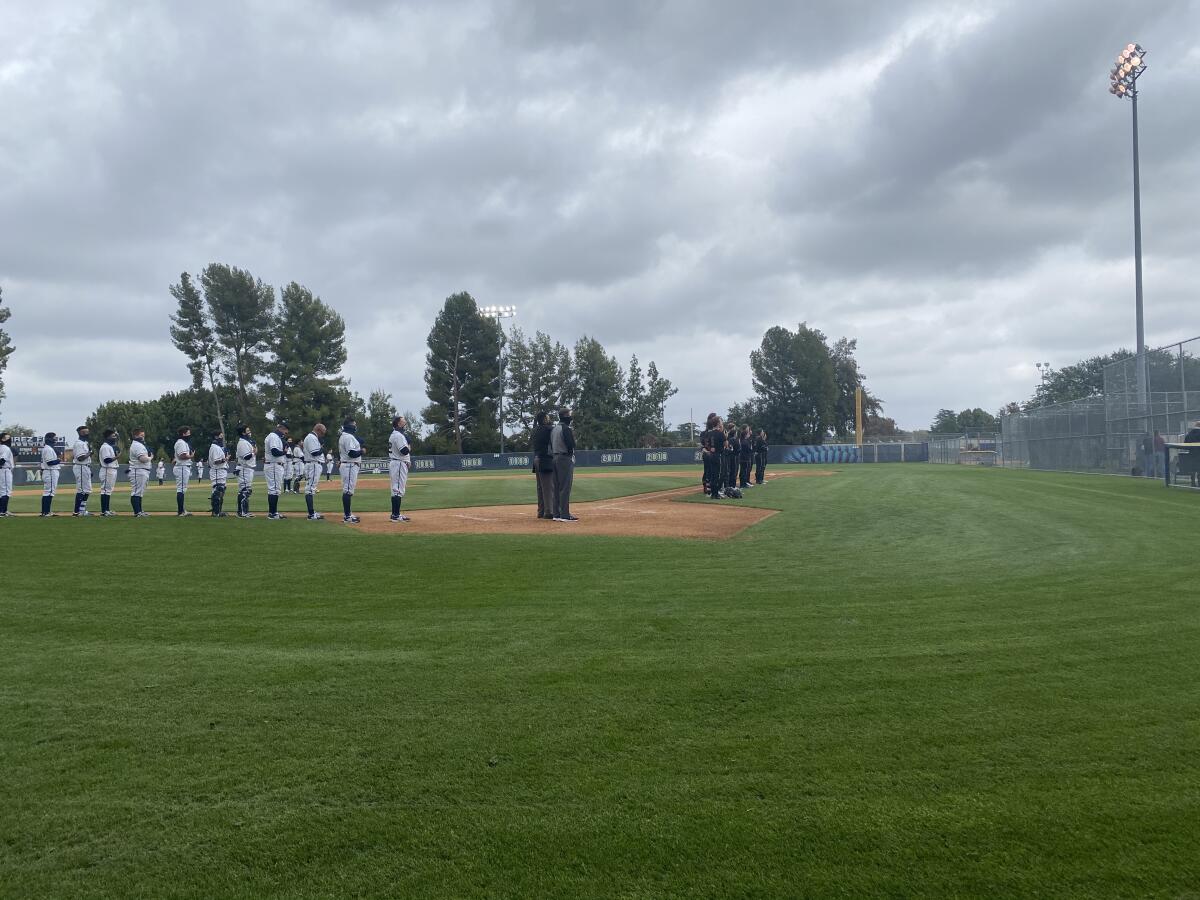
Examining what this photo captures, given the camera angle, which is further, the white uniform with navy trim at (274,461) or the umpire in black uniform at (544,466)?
the white uniform with navy trim at (274,461)

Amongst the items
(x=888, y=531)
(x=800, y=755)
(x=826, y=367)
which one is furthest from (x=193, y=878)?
(x=826, y=367)

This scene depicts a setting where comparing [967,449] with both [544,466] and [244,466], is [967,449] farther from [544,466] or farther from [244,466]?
[244,466]

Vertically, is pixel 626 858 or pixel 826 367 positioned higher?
pixel 826 367

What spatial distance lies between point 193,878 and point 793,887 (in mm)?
2021

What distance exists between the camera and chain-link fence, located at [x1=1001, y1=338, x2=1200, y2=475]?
22156 millimetres

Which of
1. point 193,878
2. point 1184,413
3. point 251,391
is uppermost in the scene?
point 251,391

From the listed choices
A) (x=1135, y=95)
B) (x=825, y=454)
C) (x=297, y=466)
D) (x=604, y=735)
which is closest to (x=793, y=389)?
(x=825, y=454)

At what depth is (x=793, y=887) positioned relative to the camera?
241 centimetres

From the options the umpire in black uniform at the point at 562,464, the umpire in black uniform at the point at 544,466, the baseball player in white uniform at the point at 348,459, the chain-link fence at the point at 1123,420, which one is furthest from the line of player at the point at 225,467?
the chain-link fence at the point at 1123,420

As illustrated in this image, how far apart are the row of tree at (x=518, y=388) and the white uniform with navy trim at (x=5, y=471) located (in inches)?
2003

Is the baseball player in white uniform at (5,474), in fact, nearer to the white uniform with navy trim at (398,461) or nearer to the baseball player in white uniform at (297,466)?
the baseball player in white uniform at (297,466)

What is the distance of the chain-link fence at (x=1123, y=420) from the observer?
872 inches

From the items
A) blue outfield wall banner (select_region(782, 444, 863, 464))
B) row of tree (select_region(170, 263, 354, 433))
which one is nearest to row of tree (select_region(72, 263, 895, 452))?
row of tree (select_region(170, 263, 354, 433))

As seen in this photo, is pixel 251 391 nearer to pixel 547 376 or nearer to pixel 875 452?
pixel 547 376
